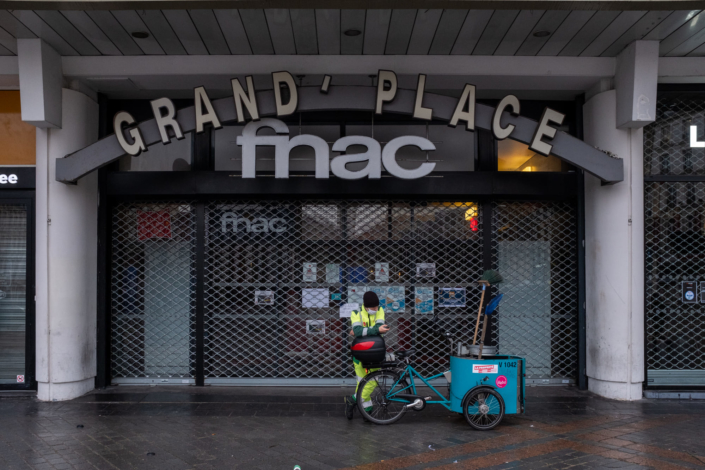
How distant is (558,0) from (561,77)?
2243 millimetres

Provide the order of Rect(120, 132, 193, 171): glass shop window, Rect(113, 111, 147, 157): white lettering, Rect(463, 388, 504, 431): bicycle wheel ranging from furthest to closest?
Rect(120, 132, 193, 171): glass shop window
Rect(113, 111, 147, 157): white lettering
Rect(463, 388, 504, 431): bicycle wheel

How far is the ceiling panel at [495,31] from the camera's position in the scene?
6629 mm

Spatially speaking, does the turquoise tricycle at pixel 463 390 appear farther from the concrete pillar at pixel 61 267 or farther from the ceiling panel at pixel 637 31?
the concrete pillar at pixel 61 267

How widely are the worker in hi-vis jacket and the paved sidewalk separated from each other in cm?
24

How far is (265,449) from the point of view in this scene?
5.80 metres

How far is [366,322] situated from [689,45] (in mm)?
5598

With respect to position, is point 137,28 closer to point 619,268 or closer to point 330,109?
point 330,109

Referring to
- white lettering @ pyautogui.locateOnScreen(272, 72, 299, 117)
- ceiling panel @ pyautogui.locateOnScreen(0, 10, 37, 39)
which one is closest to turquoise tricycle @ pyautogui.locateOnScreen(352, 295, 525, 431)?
white lettering @ pyautogui.locateOnScreen(272, 72, 299, 117)

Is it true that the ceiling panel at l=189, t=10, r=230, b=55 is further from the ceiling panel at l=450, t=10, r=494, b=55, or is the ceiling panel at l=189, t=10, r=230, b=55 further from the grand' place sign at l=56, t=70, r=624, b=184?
the ceiling panel at l=450, t=10, r=494, b=55

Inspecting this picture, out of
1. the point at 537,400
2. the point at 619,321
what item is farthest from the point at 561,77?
the point at 537,400

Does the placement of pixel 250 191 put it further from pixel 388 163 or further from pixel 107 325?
pixel 107 325

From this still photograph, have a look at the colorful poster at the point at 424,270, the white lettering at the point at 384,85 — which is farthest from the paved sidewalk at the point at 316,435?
the white lettering at the point at 384,85

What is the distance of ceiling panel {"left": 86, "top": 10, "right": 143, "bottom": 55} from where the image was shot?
663 centimetres

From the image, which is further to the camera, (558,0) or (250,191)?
(250,191)
